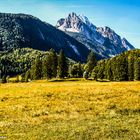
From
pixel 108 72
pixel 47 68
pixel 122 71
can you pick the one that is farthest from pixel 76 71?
pixel 122 71

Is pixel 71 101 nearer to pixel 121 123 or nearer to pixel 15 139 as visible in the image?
pixel 121 123

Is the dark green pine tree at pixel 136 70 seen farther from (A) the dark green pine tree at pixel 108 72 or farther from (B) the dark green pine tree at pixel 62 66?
(B) the dark green pine tree at pixel 62 66

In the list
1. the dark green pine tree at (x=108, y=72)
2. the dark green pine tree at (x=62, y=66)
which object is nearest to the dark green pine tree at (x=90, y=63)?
the dark green pine tree at (x=108, y=72)

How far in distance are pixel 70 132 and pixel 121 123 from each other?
6044 mm

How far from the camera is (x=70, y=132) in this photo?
86.1ft

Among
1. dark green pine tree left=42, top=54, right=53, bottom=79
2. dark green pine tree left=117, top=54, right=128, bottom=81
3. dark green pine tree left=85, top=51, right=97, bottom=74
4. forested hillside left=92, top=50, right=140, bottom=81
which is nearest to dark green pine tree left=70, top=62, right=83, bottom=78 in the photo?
dark green pine tree left=85, top=51, right=97, bottom=74

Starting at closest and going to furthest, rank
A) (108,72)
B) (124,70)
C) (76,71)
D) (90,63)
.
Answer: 1. (124,70)
2. (108,72)
3. (90,63)
4. (76,71)

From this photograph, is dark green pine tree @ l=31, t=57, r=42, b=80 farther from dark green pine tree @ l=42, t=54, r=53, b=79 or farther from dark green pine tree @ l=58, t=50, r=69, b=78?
dark green pine tree @ l=58, t=50, r=69, b=78

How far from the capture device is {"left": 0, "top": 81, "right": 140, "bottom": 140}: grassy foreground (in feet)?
84.7

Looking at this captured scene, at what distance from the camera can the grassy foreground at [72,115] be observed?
25.8 metres

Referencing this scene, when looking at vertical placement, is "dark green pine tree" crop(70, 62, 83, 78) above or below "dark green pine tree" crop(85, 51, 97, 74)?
below

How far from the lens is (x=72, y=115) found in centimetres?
3531

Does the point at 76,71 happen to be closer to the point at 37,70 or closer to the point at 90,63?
the point at 90,63

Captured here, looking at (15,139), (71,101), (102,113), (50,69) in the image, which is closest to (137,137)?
(15,139)
